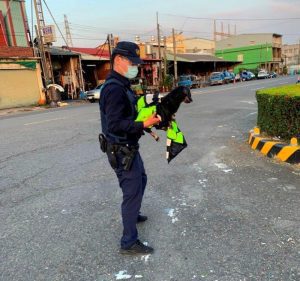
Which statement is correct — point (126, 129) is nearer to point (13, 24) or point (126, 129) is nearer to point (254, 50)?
point (13, 24)

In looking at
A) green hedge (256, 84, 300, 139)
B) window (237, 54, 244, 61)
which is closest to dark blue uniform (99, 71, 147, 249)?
green hedge (256, 84, 300, 139)

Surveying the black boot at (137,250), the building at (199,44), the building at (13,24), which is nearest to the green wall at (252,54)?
the building at (199,44)

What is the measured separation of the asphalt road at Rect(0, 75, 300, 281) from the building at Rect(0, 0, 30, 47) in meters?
20.5

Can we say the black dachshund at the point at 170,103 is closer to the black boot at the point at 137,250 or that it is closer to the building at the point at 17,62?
the black boot at the point at 137,250

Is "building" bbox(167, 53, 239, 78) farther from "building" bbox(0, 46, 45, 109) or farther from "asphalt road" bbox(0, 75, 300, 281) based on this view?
"asphalt road" bbox(0, 75, 300, 281)

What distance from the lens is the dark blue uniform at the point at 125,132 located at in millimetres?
→ 2697

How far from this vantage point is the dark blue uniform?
2697 mm

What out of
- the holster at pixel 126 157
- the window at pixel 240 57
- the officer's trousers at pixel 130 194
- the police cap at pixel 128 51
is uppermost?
the window at pixel 240 57

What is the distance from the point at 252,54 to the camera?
7338 centimetres

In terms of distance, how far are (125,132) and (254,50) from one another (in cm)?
7652

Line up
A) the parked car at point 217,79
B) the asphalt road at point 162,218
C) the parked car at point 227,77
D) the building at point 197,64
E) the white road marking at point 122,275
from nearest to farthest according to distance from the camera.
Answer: the white road marking at point 122,275 < the asphalt road at point 162,218 < the parked car at point 217,79 < the parked car at point 227,77 < the building at point 197,64

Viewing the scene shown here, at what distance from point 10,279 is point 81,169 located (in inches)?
120

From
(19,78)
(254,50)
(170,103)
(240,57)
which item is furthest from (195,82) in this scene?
(254,50)

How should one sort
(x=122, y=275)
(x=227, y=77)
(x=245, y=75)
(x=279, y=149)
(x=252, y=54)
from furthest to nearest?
(x=252, y=54)
(x=245, y=75)
(x=227, y=77)
(x=279, y=149)
(x=122, y=275)
